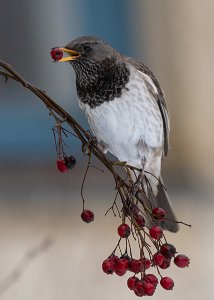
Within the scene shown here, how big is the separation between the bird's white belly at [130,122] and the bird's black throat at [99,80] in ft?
0.05

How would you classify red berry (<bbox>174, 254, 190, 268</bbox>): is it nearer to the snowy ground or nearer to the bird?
the bird

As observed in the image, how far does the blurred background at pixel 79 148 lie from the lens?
4320 millimetres

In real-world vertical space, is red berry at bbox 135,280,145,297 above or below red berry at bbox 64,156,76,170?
below

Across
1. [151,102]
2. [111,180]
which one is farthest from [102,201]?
[151,102]

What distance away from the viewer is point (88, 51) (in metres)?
2.41

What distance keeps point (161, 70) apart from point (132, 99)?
202cm

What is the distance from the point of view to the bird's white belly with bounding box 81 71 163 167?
247 centimetres

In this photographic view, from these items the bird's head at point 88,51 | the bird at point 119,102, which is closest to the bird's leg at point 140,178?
the bird at point 119,102

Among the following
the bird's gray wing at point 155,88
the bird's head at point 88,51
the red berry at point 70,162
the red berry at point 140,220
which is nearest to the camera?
the red berry at point 140,220

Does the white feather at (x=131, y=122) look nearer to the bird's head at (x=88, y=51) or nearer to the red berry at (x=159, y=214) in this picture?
the bird's head at (x=88, y=51)

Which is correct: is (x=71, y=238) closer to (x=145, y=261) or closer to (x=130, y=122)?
(x=130, y=122)

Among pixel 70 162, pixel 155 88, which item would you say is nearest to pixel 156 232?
pixel 70 162

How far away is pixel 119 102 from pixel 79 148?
192cm

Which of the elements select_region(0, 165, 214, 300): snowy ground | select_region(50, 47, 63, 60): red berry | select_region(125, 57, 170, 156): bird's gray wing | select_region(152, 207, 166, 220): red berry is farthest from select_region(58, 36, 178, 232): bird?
select_region(0, 165, 214, 300): snowy ground
